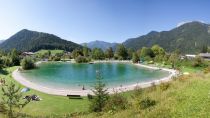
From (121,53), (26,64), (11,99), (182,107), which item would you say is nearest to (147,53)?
(121,53)

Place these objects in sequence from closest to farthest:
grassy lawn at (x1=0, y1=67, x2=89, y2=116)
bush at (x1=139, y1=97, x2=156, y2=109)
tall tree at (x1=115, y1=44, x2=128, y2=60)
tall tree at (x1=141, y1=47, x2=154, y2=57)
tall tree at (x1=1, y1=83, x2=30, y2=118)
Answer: bush at (x1=139, y1=97, x2=156, y2=109)
tall tree at (x1=1, y1=83, x2=30, y2=118)
grassy lawn at (x1=0, y1=67, x2=89, y2=116)
tall tree at (x1=141, y1=47, x2=154, y2=57)
tall tree at (x1=115, y1=44, x2=128, y2=60)

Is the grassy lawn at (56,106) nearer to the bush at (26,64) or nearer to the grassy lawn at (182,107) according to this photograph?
the grassy lawn at (182,107)

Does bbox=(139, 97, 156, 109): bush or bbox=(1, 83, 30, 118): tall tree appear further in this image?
bbox=(1, 83, 30, 118): tall tree

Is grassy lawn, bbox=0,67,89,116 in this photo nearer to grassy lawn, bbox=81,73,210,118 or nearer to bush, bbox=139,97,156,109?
bush, bbox=139,97,156,109

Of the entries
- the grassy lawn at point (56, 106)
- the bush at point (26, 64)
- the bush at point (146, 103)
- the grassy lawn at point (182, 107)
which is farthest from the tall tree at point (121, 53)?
the bush at point (146, 103)

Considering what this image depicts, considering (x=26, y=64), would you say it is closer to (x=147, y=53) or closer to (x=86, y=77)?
(x=86, y=77)

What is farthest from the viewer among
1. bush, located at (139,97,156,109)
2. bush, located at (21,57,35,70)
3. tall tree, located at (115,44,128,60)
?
tall tree, located at (115,44,128,60)

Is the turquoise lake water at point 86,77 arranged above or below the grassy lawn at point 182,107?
below

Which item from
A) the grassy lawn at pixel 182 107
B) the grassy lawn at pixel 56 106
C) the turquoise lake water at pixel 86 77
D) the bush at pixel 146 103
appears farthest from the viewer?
the turquoise lake water at pixel 86 77

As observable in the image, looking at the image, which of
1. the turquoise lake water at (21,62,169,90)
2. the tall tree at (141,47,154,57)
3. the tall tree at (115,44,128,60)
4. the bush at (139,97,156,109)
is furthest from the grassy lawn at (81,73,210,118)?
the tall tree at (115,44,128,60)

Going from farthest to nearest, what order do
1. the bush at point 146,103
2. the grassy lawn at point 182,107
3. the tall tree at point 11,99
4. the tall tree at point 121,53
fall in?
the tall tree at point 121,53
the tall tree at point 11,99
the bush at point 146,103
the grassy lawn at point 182,107

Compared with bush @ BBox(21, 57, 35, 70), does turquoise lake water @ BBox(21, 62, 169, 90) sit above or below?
below

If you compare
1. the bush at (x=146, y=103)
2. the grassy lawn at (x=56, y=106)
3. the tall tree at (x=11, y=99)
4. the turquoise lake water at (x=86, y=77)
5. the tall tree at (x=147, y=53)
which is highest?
the tall tree at (x=147, y=53)

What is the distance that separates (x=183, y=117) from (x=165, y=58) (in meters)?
116
